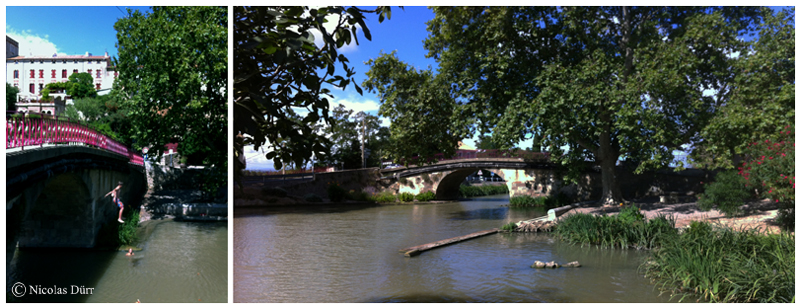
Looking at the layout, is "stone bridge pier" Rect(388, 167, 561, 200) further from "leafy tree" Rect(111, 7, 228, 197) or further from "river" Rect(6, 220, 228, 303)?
"leafy tree" Rect(111, 7, 228, 197)

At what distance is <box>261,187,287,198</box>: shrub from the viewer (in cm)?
2388

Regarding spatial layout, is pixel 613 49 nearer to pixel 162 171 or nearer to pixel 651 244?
pixel 651 244

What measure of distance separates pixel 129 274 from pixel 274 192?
1705 centimetres

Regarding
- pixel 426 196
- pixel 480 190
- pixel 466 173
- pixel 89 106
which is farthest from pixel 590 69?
pixel 480 190

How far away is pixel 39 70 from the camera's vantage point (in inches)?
142

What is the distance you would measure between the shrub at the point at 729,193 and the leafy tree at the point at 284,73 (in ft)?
35.6

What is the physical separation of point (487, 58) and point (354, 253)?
6440mm

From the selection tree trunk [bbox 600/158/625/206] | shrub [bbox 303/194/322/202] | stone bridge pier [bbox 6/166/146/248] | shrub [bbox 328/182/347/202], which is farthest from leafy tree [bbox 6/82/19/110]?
shrub [bbox 328/182/347/202]

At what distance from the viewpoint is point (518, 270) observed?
25.4 feet

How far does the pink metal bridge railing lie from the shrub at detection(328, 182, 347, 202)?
17.2 m

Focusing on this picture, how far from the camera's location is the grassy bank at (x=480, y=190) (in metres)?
33.2

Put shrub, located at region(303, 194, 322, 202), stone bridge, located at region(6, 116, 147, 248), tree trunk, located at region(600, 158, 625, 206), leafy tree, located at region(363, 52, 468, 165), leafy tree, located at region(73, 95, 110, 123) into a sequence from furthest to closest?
1. shrub, located at region(303, 194, 322, 202)
2. tree trunk, located at region(600, 158, 625, 206)
3. leafy tree, located at region(363, 52, 468, 165)
4. leafy tree, located at region(73, 95, 110, 123)
5. stone bridge, located at region(6, 116, 147, 248)

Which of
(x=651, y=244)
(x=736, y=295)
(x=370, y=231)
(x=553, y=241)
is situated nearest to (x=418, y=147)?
(x=370, y=231)

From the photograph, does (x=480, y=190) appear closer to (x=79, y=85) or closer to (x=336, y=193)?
(x=336, y=193)
